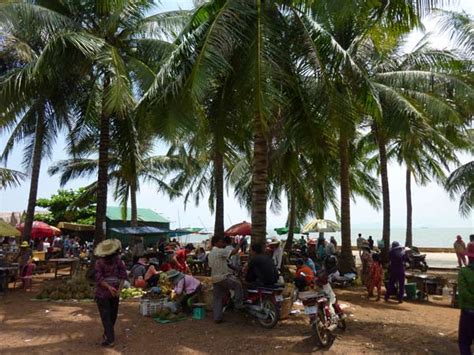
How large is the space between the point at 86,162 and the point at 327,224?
1537 cm

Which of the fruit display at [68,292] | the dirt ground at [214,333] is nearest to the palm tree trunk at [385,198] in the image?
the dirt ground at [214,333]

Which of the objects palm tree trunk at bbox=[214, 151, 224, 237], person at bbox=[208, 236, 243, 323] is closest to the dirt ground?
person at bbox=[208, 236, 243, 323]

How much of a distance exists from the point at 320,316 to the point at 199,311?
2759mm

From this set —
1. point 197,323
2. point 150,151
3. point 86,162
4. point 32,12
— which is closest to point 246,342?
point 197,323

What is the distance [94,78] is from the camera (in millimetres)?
13516

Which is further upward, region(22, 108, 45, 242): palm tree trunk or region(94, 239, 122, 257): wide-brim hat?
region(22, 108, 45, 242): palm tree trunk

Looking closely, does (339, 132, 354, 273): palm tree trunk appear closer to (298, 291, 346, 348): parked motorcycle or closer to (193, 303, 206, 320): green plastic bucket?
(193, 303, 206, 320): green plastic bucket

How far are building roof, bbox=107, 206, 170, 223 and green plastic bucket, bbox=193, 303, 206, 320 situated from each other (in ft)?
73.1

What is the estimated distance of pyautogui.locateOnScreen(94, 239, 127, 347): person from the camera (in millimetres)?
6668

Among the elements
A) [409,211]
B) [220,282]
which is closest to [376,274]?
[220,282]

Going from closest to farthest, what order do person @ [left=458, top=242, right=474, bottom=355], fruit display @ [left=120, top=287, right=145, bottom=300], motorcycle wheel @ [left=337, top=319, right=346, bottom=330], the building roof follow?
person @ [left=458, top=242, right=474, bottom=355]
motorcycle wheel @ [left=337, top=319, right=346, bottom=330]
fruit display @ [left=120, top=287, right=145, bottom=300]
the building roof

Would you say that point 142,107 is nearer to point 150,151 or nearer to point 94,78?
point 94,78

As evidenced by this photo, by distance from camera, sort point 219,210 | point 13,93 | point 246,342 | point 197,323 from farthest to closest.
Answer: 1. point 219,210
2. point 13,93
3. point 197,323
4. point 246,342

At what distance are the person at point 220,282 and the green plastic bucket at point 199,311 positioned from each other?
305 millimetres
